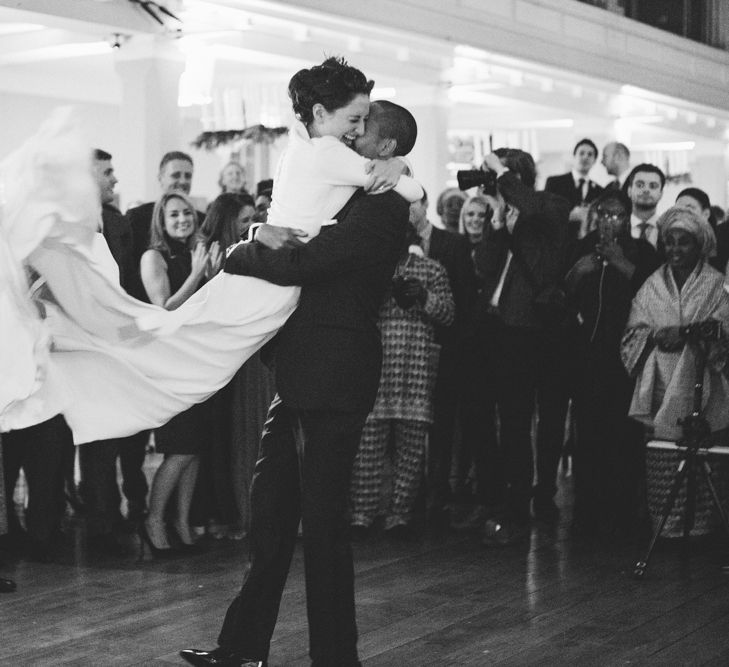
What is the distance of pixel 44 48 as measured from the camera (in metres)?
11.8

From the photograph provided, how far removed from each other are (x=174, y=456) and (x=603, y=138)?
36.9 feet

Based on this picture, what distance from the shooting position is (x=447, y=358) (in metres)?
6.62

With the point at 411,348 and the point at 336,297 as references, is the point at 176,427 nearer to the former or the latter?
the point at 411,348

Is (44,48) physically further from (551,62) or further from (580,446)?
(580,446)

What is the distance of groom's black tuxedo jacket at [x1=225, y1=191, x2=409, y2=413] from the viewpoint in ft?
11.5

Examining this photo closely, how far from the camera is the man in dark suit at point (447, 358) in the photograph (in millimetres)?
6402

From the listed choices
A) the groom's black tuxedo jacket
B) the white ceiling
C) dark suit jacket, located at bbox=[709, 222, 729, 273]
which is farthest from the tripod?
the white ceiling

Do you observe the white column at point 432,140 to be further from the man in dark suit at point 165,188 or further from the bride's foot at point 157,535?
the bride's foot at point 157,535

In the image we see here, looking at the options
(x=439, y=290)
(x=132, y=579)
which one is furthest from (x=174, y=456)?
(x=439, y=290)

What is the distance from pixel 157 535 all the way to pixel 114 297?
220 centimetres

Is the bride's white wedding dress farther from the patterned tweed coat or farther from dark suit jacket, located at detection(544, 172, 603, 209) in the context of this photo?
dark suit jacket, located at detection(544, 172, 603, 209)

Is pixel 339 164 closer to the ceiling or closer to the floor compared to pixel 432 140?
closer to the floor

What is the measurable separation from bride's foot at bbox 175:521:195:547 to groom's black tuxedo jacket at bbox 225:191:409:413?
218 centimetres

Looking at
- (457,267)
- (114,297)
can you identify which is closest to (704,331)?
(457,267)
